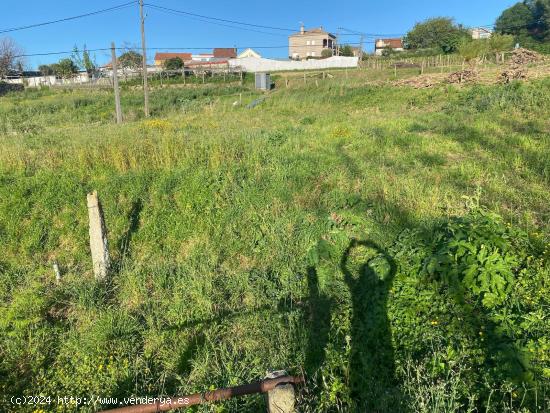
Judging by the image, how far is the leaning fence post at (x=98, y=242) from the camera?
4.46 m

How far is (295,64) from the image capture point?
179 ft

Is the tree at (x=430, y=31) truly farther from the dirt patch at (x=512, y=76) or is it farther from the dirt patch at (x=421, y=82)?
the dirt patch at (x=512, y=76)

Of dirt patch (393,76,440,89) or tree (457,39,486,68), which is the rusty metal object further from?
tree (457,39,486,68)

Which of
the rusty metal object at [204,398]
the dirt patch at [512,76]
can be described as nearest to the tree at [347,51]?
the dirt patch at [512,76]

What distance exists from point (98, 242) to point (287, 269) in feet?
7.38

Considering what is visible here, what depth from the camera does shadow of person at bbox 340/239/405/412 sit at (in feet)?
8.79

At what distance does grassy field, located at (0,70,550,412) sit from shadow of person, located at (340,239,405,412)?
0.02 meters

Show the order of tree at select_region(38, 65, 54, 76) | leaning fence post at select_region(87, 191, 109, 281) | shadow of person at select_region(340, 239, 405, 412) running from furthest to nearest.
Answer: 1. tree at select_region(38, 65, 54, 76)
2. leaning fence post at select_region(87, 191, 109, 281)
3. shadow of person at select_region(340, 239, 405, 412)

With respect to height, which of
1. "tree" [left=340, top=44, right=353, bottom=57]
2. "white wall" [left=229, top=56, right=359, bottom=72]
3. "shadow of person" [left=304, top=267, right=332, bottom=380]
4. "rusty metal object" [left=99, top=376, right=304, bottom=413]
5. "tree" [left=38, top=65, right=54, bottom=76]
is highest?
"tree" [left=340, top=44, right=353, bottom=57]

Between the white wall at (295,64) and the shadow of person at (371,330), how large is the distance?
50265mm

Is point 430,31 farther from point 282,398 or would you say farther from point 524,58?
point 282,398

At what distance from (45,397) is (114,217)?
3.19 metres

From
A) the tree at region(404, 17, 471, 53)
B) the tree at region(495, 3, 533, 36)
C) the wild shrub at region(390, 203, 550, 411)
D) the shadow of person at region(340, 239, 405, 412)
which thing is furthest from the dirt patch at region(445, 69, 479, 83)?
the tree at region(495, 3, 533, 36)

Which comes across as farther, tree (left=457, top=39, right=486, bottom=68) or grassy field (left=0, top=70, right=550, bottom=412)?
tree (left=457, top=39, right=486, bottom=68)
